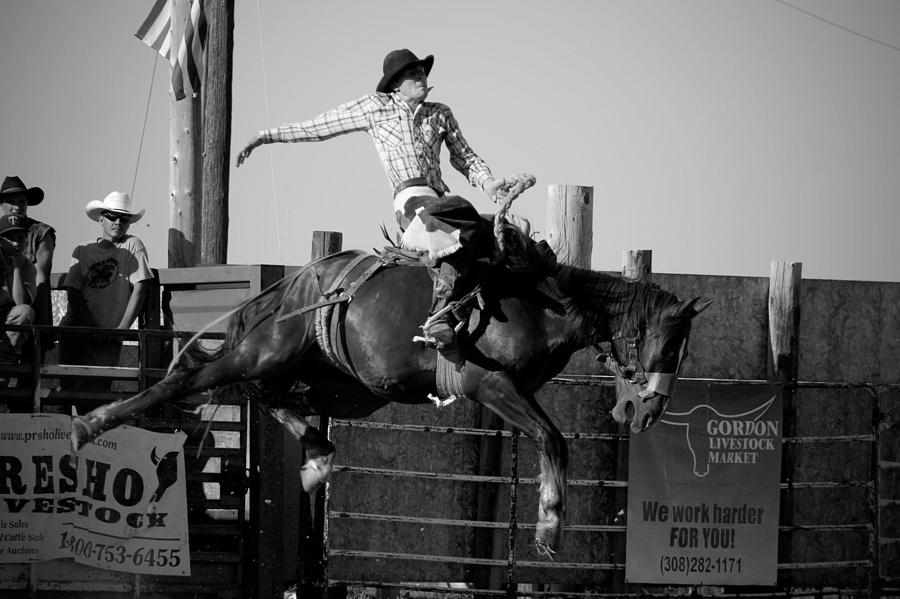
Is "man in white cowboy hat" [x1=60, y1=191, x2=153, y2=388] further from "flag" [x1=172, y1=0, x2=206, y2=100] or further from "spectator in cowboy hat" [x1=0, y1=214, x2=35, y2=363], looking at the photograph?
"flag" [x1=172, y1=0, x2=206, y2=100]

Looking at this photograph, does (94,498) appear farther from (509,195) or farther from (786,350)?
(786,350)

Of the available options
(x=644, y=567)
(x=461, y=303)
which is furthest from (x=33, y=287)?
(x=644, y=567)

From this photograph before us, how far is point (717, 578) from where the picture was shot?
29.4 feet

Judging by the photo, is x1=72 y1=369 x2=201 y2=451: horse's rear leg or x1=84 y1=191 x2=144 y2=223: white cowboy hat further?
x1=84 y1=191 x2=144 y2=223: white cowboy hat

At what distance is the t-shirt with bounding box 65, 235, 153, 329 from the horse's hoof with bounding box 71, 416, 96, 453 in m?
1.58

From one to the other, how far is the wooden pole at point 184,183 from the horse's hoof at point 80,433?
2515 millimetres

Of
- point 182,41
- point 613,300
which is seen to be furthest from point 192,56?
point 613,300

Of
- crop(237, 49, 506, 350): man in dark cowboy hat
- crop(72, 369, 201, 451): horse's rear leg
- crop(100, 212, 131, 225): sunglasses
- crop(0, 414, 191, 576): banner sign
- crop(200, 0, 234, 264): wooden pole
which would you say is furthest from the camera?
crop(200, 0, 234, 264): wooden pole

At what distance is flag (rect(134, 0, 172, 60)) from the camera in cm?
1030

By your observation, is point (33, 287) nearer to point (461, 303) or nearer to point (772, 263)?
point (461, 303)

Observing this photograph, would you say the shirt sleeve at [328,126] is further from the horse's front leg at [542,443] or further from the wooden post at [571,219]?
the horse's front leg at [542,443]

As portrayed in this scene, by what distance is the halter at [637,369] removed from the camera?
7.04m

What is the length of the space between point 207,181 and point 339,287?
9.97ft

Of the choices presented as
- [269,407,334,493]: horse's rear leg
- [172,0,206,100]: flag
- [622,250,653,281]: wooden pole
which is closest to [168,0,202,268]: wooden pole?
[172,0,206,100]: flag
